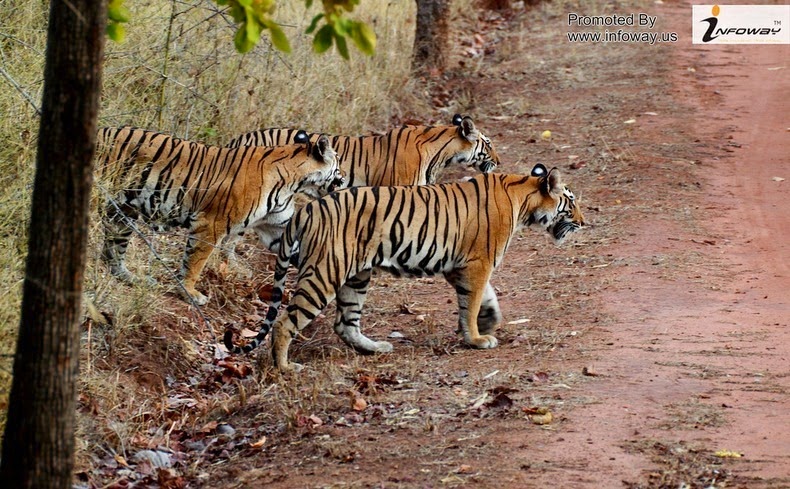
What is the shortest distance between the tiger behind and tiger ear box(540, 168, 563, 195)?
73.1 inches

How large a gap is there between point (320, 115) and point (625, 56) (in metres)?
6.11

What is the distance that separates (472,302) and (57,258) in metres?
3.74

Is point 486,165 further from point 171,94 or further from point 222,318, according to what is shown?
point 222,318

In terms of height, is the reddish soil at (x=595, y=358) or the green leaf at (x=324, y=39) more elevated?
the green leaf at (x=324, y=39)

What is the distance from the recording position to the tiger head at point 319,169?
8523 millimetres

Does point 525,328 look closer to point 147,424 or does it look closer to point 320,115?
point 147,424

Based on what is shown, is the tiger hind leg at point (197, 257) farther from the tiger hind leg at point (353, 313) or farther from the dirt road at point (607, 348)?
the tiger hind leg at point (353, 313)

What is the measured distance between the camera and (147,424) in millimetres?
6199

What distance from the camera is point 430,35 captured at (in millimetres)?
14922

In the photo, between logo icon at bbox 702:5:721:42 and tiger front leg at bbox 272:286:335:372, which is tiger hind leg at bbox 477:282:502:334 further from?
logo icon at bbox 702:5:721:42

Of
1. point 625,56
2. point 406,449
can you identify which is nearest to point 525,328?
point 406,449

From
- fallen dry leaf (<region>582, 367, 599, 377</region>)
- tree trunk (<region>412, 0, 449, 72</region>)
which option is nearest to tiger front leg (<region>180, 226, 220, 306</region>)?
fallen dry leaf (<region>582, 367, 599, 377</region>)

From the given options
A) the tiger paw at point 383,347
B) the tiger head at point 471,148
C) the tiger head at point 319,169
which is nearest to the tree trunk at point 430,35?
the tiger head at point 471,148

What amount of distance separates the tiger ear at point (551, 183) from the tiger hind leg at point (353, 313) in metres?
1.34
